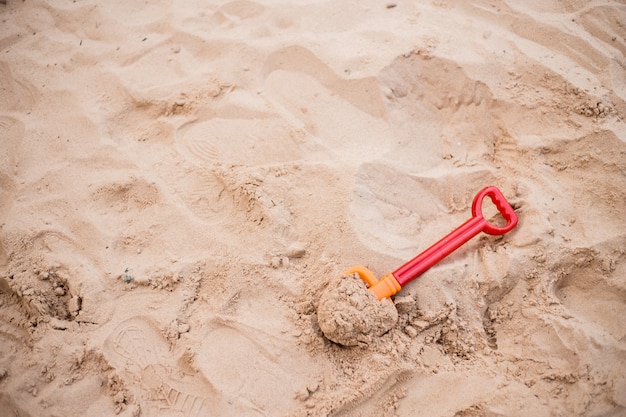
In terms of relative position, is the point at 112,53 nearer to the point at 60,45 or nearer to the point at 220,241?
the point at 60,45

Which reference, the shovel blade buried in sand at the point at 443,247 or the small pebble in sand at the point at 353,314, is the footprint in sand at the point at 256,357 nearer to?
the small pebble in sand at the point at 353,314

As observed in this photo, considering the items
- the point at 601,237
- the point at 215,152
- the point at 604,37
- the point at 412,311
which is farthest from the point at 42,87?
the point at 604,37

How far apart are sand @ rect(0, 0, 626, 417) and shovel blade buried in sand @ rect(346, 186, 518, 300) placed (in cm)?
7

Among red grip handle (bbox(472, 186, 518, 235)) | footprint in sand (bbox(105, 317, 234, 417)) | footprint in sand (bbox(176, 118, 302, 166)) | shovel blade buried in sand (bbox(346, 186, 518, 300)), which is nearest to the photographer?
footprint in sand (bbox(105, 317, 234, 417))

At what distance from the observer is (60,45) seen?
237 centimetres

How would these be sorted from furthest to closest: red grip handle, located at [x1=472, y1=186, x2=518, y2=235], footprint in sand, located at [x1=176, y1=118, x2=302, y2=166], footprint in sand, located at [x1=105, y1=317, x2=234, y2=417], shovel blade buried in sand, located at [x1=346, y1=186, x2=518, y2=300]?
footprint in sand, located at [x1=176, y1=118, x2=302, y2=166] < red grip handle, located at [x1=472, y1=186, x2=518, y2=235] < shovel blade buried in sand, located at [x1=346, y1=186, x2=518, y2=300] < footprint in sand, located at [x1=105, y1=317, x2=234, y2=417]

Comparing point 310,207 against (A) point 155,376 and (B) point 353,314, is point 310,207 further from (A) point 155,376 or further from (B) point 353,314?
(A) point 155,376

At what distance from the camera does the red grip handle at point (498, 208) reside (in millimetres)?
1645

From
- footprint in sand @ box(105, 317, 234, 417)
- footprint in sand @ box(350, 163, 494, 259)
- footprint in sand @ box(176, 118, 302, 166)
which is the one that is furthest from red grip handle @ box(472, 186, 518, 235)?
footprint in sand @ box(105, 317, 234, 417)

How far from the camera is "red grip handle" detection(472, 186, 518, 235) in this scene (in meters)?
1.64

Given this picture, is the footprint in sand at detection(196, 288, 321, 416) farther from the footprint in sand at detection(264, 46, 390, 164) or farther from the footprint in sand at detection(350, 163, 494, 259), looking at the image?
the footprint in sand at detection(264, 46, 390, 164)

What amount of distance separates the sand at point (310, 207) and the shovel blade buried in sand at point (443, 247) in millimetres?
69

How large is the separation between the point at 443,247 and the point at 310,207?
546 mm

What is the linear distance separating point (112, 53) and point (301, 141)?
4.25ft
